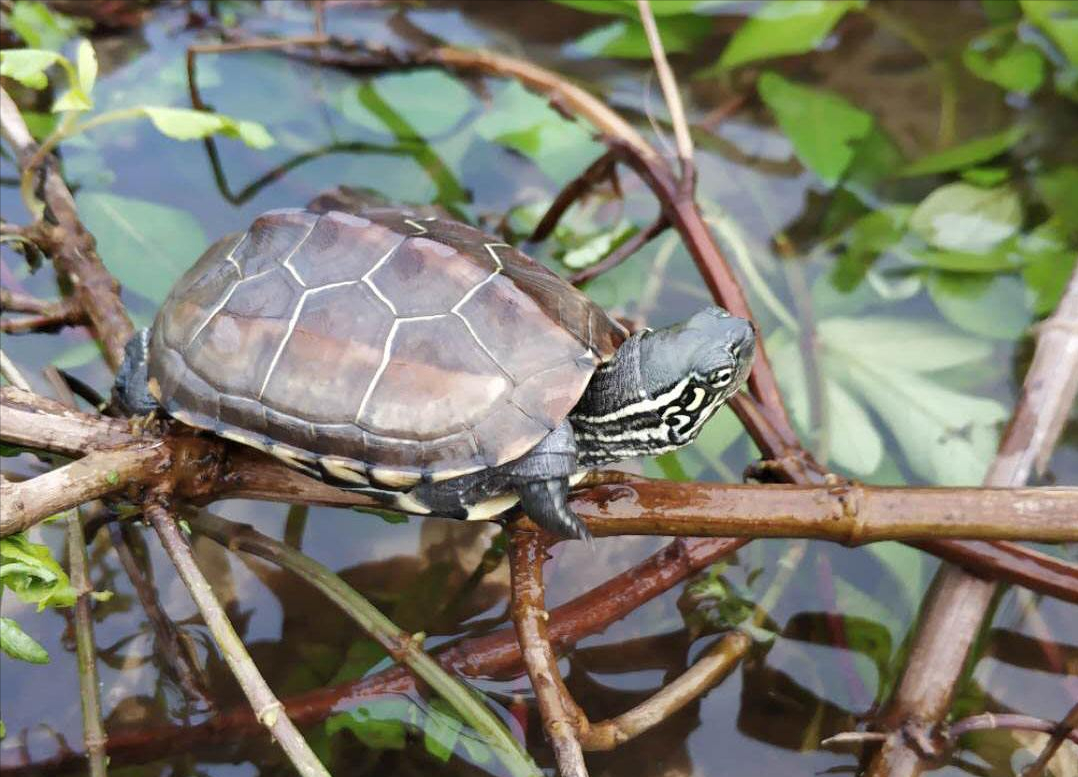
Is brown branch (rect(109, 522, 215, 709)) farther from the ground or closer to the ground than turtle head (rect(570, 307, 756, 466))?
closer to the ground

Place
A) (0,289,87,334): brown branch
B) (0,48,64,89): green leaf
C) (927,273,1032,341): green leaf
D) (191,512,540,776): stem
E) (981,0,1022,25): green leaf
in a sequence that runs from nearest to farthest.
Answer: (191,512,540,776): stem
(0,48,64,89): green leaf
(0,289,87,334): brown branch
(927,273,1032,341): green leaf
(981,0,1022,25): green leaf

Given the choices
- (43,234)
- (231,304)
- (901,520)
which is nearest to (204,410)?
(231,304)

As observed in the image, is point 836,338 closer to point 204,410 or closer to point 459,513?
point 459,513

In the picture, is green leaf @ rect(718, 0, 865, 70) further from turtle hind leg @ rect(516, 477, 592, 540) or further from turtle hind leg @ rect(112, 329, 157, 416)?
turtle hind leg @ rect(112, 329, 157, 416)

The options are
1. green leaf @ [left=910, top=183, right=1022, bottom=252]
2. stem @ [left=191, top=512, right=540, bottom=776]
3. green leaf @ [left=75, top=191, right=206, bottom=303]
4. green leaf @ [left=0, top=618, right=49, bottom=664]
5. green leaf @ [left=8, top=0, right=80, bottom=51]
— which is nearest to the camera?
green leaf @ [left=0, top=618, right=49, bottom=664]

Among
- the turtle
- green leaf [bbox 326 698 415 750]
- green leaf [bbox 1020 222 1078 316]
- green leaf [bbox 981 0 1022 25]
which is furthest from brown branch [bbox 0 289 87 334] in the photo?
green leaf [bbox 981 0 1022 25]

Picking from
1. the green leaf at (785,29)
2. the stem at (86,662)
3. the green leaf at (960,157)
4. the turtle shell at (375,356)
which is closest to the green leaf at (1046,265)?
the green leaf at (960,157)

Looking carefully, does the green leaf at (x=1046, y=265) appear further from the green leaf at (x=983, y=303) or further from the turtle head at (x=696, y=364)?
the turtle head at (x=696, y=364)
